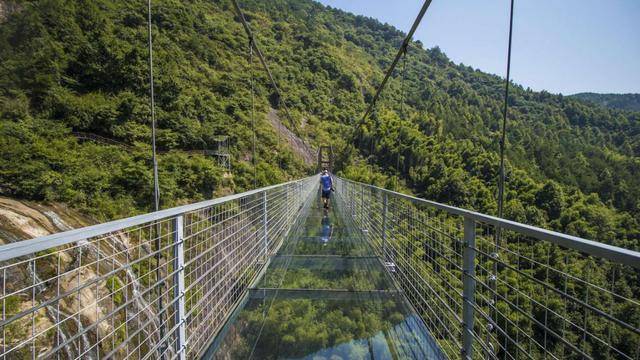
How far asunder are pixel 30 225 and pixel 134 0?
3625 cm

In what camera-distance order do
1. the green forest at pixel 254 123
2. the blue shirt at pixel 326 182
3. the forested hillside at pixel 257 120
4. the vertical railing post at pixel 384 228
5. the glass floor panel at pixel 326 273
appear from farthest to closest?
the forested hillside at pixel 257 120 → the green forest at pixel 254 123 → the blue shirt at pixel 326 182 → the vertical railing post at pixel 384 228 → the glass floor panel at pixel 326 273

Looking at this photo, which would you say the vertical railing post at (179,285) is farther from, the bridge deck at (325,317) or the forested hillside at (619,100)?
the forested hillside at (619,100)

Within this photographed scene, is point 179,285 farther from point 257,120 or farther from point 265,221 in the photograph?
point 257,120

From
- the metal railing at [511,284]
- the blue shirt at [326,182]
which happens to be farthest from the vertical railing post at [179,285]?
the blue shirt at [326,182]

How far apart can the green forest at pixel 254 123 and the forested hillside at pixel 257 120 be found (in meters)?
0.16

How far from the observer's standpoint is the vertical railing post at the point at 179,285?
148 cm

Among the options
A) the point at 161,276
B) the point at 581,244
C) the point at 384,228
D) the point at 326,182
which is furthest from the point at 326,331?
the point at 326,182

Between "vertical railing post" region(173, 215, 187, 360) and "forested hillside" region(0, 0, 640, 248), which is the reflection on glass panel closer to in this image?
"vertical railing post" region(173, 215, 187, 360)

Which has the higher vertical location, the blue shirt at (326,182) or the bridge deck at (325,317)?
the blue shirt at (326,182)

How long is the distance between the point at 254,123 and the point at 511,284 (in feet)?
46.0

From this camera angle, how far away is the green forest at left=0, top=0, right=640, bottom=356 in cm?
2103

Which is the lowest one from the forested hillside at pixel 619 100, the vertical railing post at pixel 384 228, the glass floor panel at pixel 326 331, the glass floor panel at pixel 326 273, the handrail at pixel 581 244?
the glass floor panel at pixel 326 273

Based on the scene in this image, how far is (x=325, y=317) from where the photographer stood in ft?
7.37

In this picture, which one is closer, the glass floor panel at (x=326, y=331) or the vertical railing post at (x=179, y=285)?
the vertical railing post at (x=179, y=285)
